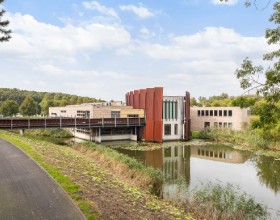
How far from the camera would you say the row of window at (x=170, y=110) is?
3697cm

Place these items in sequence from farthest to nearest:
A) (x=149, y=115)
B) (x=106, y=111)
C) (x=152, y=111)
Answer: (x=149, y=115) → (x=152, y=111) → (x=106, y=111)

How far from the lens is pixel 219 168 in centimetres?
2042

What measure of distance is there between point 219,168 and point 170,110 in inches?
694

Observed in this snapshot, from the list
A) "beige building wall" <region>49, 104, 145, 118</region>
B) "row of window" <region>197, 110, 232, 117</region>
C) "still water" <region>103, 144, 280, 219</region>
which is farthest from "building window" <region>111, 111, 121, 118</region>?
"row of window" <region>197, 110, 232, 117</region>

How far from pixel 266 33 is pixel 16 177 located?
1131 cm

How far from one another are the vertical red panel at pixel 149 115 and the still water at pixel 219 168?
6.05 metres

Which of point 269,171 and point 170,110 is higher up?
point 170,110

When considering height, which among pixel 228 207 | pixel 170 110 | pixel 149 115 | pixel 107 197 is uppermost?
pixel 170 110

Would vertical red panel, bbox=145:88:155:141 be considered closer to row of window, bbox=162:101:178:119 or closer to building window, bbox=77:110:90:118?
row of window, bbox=162:101:178:119

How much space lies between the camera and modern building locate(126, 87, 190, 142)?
119 feet

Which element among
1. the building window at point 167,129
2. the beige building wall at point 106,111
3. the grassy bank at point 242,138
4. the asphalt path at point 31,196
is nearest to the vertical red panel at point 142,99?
the beige building wall at point 106,111

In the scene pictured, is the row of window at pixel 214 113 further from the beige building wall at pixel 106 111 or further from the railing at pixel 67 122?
the railing at pixel 67 122

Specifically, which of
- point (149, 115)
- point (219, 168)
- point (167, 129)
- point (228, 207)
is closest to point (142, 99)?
point (149, 115)

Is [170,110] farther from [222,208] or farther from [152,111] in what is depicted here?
[222,208]
